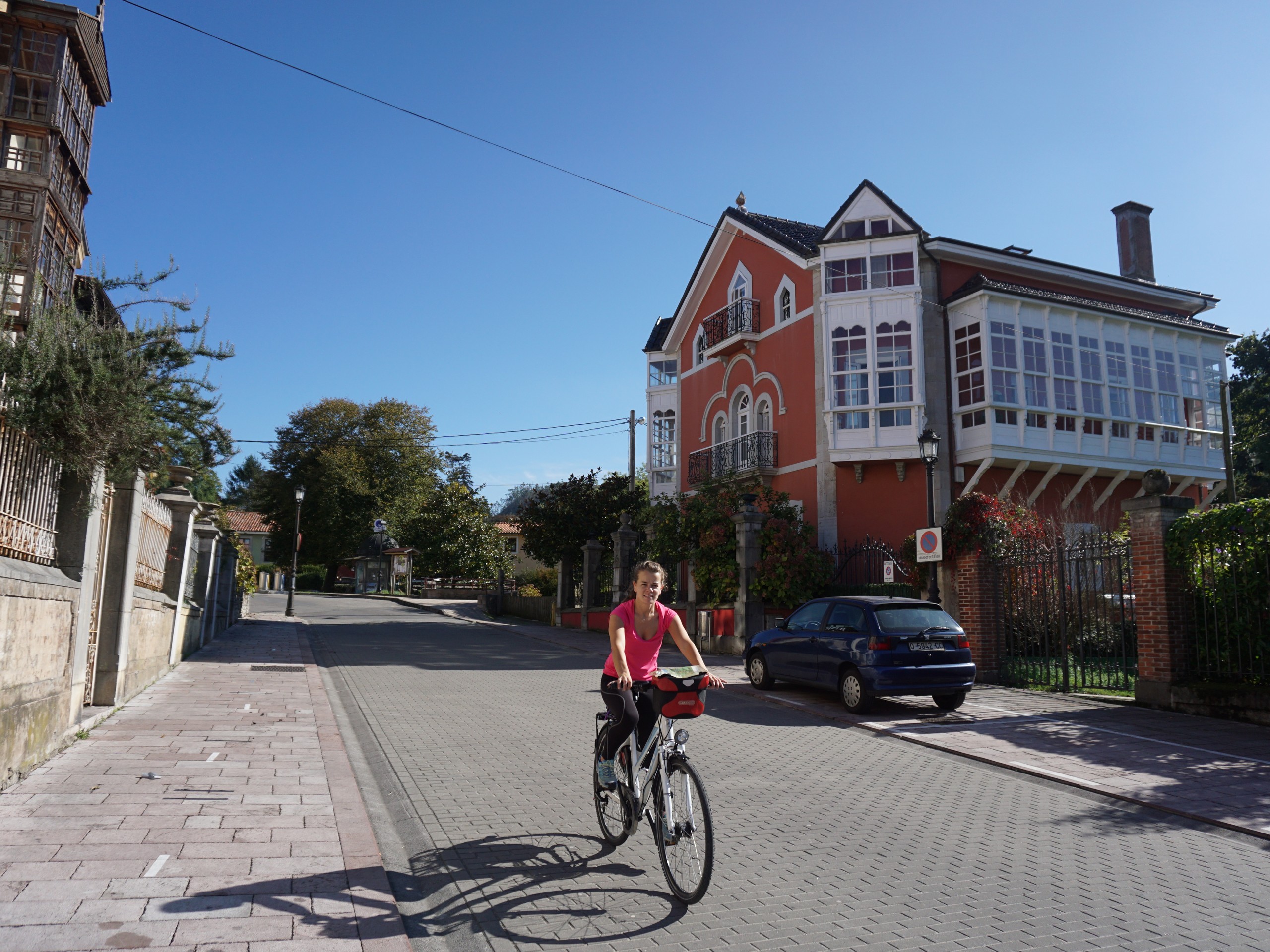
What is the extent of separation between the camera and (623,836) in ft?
17.4

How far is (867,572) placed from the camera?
20453mm

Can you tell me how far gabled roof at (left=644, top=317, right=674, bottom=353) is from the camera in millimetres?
35906

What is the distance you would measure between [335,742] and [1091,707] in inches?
375

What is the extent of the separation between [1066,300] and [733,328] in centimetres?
970

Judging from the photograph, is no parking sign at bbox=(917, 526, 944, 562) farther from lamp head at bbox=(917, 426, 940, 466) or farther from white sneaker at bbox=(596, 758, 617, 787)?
white sneaker at bbox=(596, 758, 617, 787)

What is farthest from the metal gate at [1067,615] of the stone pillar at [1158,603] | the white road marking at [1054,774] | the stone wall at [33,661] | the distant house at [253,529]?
the distant house at [253,529]

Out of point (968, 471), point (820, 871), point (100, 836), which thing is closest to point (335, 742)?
point (100, 836)

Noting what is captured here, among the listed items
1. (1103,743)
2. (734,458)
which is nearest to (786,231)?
(734,458)

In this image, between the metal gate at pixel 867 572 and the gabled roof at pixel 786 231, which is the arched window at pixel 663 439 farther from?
the metal gate at pixel 867 572

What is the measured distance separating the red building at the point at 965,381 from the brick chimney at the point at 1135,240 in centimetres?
178

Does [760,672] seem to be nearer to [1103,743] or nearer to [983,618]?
[983,618]

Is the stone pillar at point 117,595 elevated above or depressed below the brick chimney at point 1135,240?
below

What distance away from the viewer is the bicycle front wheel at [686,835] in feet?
14.2

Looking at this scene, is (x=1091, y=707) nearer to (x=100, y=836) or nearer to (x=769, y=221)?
(x=100, y=836)
